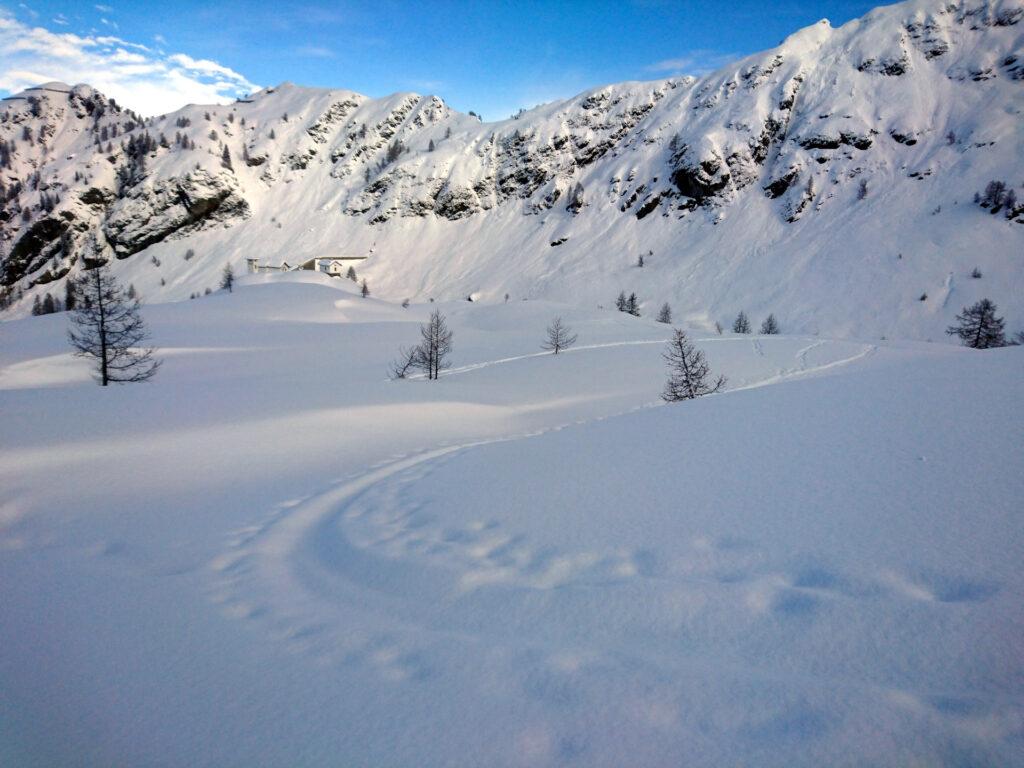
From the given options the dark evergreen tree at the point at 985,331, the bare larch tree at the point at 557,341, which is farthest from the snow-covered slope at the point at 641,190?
the bare larch tree at the point at 557,341

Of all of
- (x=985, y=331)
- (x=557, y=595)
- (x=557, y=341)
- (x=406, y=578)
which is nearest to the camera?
(x=557, y=595)

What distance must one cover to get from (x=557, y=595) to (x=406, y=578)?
4.42 feet

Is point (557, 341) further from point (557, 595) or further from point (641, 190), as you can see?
point (641, 190)

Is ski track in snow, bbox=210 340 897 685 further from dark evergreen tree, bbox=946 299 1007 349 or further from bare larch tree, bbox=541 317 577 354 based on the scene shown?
dark evergreen tree, bbox=946 299 1007 349

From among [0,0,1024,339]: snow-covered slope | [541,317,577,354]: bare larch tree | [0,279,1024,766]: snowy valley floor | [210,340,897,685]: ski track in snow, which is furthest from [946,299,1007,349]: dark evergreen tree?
[210,340,897,685]: ski track in snow

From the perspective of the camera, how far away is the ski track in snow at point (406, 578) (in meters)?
2.99

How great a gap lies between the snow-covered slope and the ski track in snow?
65010 millimetres

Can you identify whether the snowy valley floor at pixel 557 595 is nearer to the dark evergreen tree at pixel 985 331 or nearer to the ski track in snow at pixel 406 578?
the ski track in snow at pixel 406 578

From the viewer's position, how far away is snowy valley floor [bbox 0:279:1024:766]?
223 centimetres

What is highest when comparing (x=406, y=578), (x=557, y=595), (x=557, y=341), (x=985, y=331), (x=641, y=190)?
(x=641, y=190)

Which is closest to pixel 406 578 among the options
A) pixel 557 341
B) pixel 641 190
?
pixel 557 341

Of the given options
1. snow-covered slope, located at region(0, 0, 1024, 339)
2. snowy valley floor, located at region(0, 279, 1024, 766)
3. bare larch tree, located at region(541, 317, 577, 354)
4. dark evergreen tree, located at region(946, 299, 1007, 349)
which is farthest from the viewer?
snow-covered slope, located at region(0, 0, 1024, 339)

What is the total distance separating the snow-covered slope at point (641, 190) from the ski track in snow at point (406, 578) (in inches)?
2559

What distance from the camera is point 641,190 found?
9669 cm
